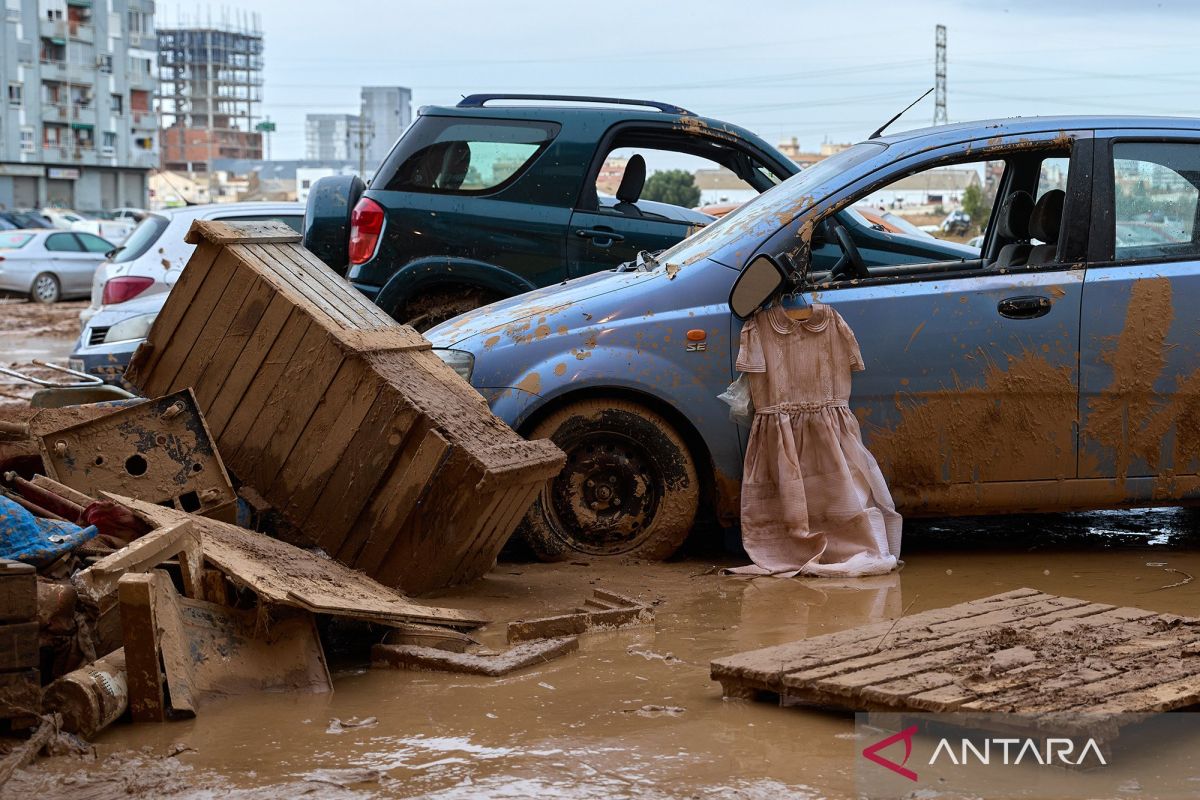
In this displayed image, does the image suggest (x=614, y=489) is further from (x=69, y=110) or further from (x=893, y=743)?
(x=69, y=110)

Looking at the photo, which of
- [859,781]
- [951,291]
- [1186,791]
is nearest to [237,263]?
[951,291]

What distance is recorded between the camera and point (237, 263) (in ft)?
20.5

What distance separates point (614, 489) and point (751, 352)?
0.90 m

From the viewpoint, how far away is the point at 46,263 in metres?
29.0

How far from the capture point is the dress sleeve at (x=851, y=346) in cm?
621

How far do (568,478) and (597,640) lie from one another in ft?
4.46

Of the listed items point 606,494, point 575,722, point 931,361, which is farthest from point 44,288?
point 575,722

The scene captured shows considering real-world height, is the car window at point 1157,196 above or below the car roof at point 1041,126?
below

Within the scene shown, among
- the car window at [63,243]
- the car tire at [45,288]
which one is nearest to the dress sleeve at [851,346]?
the car tire at [45,288]

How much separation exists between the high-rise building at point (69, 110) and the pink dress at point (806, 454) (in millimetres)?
87919

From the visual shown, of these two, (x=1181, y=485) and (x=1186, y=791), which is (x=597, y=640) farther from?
(x=1181, y=485)

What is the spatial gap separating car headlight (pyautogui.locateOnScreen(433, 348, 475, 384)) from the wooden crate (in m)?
0.25

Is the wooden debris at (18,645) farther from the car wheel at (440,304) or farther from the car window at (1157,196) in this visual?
the car wheel at (440,304)

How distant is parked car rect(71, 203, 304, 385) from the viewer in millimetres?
10797
